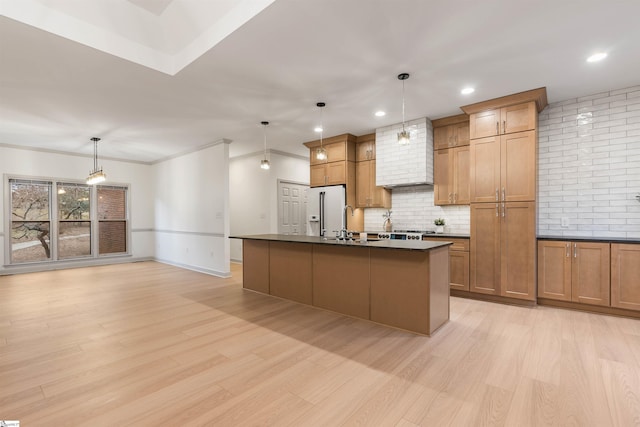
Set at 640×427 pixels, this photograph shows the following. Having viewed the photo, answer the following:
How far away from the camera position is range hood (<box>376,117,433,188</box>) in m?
4.79

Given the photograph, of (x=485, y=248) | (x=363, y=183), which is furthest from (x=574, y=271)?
(x=363, y=183)

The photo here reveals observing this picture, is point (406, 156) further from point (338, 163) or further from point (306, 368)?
point (306, 368)

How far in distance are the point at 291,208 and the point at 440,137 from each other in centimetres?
396

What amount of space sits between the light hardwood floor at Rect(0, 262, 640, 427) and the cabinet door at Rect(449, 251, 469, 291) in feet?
1.56

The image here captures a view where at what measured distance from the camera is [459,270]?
4320mm

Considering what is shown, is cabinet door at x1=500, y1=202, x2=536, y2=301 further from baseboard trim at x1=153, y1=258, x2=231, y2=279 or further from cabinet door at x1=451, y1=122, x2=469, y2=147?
baseboard trim at x1=153, y1=258, x2=231, y2=279

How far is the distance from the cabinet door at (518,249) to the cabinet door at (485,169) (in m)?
0.28

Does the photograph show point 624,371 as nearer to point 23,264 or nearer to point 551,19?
point 551,19

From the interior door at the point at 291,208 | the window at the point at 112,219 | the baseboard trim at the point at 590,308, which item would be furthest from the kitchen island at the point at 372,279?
the window at the point at 112,219

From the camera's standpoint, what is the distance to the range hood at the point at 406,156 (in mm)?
4789

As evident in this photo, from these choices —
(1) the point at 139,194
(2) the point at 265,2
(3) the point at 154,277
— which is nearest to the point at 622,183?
(2) the point at 265,2

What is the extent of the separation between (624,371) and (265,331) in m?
3.02

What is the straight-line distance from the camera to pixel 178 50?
10.1 ft

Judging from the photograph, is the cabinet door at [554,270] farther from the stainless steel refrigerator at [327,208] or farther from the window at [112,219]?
the window at [112,219]
